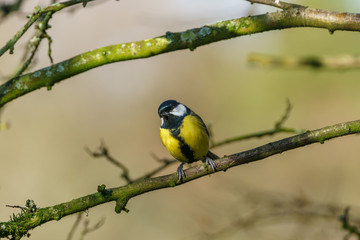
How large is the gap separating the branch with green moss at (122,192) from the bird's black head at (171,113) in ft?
3.58

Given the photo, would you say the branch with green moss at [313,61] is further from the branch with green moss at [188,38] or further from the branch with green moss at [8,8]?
the branch with green moss at [8,8]

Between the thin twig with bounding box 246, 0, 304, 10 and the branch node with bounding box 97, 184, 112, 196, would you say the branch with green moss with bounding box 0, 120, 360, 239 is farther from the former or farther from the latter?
the thin twig with bounding box 246, 0, 304, 10

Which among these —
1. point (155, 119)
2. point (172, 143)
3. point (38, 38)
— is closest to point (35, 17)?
point (38, 38)

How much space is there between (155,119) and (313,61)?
9542mm

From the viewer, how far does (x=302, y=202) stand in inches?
155

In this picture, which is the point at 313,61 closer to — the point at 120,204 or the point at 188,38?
the point at 188,38

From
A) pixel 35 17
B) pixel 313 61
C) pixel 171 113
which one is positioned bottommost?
pixel 171 113

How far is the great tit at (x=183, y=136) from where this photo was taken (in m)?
3.80

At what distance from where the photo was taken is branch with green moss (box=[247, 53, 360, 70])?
4793 millimetres

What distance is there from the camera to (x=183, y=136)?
379 cm

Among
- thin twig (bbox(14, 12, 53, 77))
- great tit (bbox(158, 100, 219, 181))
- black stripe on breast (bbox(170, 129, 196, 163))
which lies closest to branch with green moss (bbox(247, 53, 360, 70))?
great tit (bbox(158, 100, 219, 181))

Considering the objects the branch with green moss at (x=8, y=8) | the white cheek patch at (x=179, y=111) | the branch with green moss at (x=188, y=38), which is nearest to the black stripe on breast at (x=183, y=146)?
the white cheek patch at (x=179, y=111)

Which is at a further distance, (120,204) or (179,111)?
(179,111)

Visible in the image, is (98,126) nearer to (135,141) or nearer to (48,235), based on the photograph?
(135,141)
